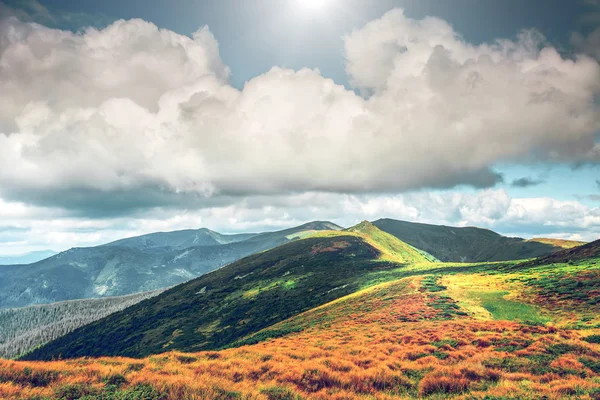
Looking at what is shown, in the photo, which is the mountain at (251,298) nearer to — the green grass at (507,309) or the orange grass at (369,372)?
the green grass at (507,309)

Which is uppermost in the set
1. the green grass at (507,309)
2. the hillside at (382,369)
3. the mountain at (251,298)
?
the hillside at (382,369)

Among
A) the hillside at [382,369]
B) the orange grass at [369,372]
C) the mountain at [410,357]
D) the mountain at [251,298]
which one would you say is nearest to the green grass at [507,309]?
the mountain at [410,357]

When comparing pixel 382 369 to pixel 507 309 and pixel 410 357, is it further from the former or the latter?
pixel 507 309

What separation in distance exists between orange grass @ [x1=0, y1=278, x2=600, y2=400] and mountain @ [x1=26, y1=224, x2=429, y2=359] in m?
54.5

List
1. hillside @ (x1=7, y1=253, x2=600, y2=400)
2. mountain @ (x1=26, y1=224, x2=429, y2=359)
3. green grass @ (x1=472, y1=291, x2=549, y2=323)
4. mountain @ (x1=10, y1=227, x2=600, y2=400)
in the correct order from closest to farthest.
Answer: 1. hillside @ (x1=7, y1=253, x2=600, y2=400)
2. mountain @ (x1=10, y1=227, x2=600, y2=400)
3. green grass @ (x1=472, y1=291, x2=549, y2=323)
4. mountain @ (x1=26, y1=224, x2=429, y2=359)

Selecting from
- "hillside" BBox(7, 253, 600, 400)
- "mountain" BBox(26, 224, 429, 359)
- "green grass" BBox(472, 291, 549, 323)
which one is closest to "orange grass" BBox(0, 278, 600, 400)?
"hillside" BBox(7, 253, 600, 400)

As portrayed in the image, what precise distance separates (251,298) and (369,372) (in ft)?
375

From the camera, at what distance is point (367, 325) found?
3491 centimetres

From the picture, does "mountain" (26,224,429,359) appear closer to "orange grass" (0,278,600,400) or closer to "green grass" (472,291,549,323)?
"green grass" (472,291,549,323)

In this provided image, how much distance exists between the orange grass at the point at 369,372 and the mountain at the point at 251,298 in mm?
54535

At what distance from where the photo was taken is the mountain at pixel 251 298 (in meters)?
87.7

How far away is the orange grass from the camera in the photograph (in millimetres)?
11805

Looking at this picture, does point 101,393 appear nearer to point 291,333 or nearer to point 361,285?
point 291,333

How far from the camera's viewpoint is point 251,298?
12256 cm
